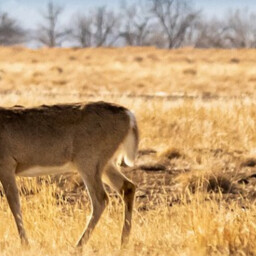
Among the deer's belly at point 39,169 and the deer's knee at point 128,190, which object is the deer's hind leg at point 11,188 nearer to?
the deer's belly at point 39,169

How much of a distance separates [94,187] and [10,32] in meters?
85.6

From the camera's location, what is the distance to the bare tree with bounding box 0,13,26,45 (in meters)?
91.6

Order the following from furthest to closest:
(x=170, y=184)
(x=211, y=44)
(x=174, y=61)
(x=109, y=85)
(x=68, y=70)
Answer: (x=211, y=44)
(x=174, y=61)
(x=68, y=70)
(x=109, y=85)
(x=170, y=184)

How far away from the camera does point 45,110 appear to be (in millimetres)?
9297

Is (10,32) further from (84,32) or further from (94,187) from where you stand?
(94,187)

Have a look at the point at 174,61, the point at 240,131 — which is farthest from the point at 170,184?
the point at 174,61

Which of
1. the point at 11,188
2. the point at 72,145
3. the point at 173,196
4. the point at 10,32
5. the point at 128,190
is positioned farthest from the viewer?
the point at 10,32

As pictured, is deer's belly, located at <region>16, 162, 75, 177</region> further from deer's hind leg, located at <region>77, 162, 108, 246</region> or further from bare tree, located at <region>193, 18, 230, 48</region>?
bare tree, located at <region>193, 18, 230, 48</region>

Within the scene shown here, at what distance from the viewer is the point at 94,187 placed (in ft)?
29.8

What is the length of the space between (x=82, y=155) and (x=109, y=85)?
29.9 m

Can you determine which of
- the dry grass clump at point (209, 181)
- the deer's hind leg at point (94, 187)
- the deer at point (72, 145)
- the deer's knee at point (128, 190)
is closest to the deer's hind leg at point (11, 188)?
the deer at point (72, 145)

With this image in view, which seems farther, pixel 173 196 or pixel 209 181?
pixel 209 181

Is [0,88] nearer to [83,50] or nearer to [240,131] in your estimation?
[240,131]

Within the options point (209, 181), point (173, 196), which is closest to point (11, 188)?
point (173, 196)
